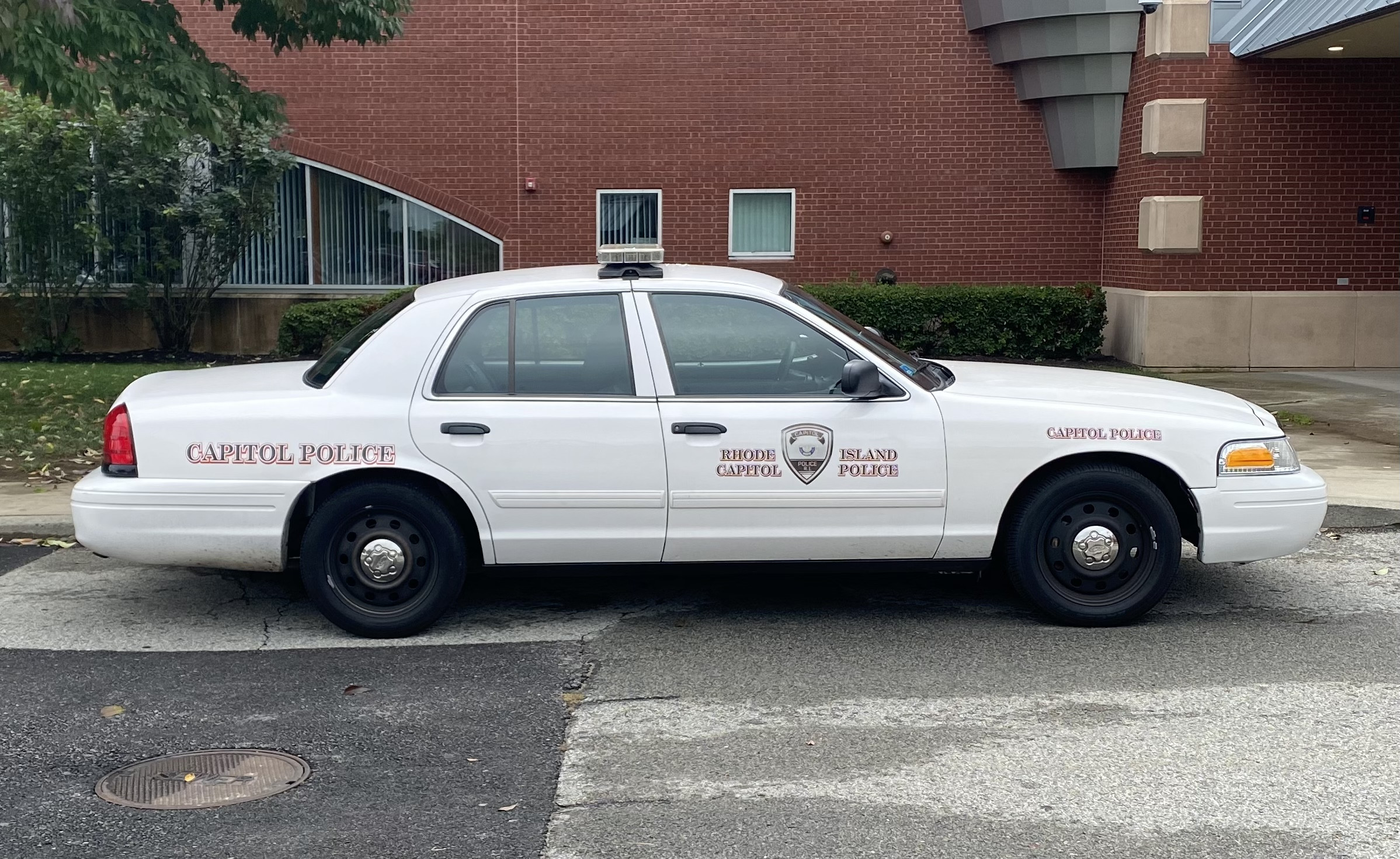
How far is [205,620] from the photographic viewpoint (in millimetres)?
6516

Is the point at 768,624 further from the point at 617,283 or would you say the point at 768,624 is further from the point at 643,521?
the point at 617,283

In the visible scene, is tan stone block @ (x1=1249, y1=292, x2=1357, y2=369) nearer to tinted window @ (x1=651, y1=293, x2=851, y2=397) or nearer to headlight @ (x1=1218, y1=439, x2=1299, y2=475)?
headlight @ (x1=1218, y1=439, x2=1299, y2=475)

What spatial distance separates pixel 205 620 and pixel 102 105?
10544 millimetres

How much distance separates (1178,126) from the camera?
15.8 metres

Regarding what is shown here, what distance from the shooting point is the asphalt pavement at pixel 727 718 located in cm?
416

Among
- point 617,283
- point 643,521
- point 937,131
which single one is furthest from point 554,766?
point 937,131

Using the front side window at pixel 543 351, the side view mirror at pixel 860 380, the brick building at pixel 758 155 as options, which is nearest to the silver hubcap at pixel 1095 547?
the side view mirror at pixel 860 380

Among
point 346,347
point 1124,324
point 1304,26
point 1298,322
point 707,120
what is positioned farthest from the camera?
point 707,120

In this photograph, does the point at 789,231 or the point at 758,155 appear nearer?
the point at 758,155

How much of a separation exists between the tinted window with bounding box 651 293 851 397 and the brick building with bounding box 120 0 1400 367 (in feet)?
36.2

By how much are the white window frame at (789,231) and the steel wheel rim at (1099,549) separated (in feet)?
38.5

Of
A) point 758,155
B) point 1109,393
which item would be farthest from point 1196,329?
point 1109,393

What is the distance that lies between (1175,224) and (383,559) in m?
12.2

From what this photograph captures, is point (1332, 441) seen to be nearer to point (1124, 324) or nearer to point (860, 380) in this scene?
point (1124, 324)
